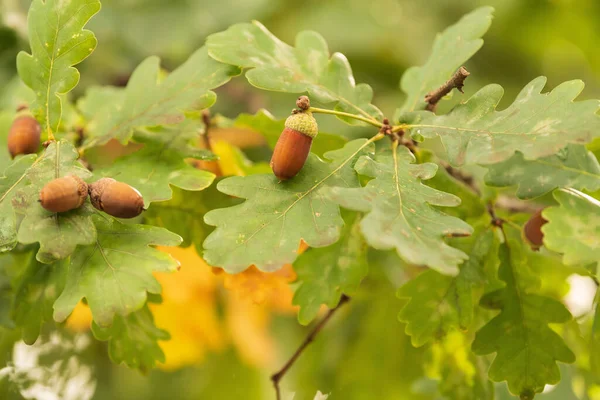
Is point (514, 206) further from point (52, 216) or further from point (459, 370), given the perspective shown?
point (52, 216)

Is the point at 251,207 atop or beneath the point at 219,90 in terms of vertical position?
atop

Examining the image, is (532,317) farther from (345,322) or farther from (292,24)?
(292,24)

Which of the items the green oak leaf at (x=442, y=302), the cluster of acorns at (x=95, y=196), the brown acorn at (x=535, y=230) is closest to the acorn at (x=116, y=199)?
the cluster of acorns at (x=95, y=196)

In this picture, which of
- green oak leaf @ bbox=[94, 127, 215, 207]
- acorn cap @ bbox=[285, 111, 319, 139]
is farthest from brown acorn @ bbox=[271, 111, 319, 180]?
green oak leaf @ bbox=[94, 127, 215, 207]

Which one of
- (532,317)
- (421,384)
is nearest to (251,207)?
(532,317)

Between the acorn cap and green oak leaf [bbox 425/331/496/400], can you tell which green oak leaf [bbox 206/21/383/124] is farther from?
green oak leaf [bbox 425/331/496/400]
